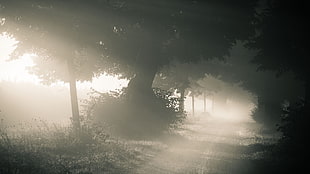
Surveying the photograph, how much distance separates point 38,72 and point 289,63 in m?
17.1

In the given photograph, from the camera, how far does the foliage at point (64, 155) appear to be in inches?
410

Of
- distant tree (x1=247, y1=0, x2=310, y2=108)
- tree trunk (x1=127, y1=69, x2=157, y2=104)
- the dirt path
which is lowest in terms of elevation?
the dirt path

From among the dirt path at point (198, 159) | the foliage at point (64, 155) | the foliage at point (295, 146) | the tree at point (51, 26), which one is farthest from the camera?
the tree at point (51, 26)

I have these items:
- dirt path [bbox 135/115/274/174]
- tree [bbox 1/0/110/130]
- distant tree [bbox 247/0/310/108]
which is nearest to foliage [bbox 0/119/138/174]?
dirt path [bbox 135/115/274/174]

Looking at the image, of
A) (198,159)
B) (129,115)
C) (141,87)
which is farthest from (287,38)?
(129,115)

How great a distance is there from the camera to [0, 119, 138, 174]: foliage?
10406 mm

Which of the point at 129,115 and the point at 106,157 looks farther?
the point at 129,115

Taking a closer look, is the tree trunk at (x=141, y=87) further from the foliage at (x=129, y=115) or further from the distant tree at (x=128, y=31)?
the foliage at (x=129, y=115)

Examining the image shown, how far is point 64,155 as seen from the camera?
42.3 ft

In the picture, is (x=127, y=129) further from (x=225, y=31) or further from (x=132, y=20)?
(x=225, y=31)

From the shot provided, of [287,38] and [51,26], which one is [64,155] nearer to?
[51,26]

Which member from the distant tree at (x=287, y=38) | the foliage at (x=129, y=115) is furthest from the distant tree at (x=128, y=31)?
the distant tree at (x=287, y=38)

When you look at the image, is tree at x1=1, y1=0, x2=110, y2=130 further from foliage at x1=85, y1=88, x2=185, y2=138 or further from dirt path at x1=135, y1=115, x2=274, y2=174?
foliage at x1=85, y1=88, x2=185, y2=138

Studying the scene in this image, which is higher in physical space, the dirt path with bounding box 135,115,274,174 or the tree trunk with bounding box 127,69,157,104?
the tree trunk with bounding box 127,69,157,104
